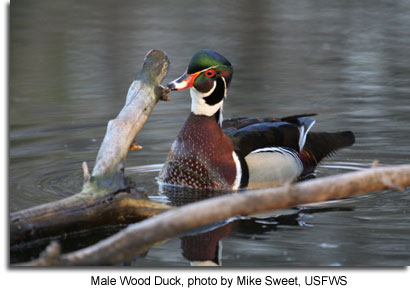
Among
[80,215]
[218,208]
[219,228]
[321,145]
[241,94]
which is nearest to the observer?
[218,208]

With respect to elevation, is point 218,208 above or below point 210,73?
below

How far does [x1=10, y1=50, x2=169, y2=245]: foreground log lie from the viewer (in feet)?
14.3

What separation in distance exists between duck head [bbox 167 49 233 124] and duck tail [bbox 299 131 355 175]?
2.82ft

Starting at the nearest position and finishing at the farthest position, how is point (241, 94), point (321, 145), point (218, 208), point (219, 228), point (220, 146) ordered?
1. point (218, 208)
2. point (219, 228)
3. point (220, 146)
4. point (321, 145)
5. point (241, 94)

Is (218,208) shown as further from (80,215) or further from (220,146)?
(220,146)

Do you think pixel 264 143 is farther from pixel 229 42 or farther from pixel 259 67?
pixel 229 42

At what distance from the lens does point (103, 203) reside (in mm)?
4574

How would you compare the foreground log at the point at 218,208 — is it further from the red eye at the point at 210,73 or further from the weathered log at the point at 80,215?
the red eye at the point at 210,73

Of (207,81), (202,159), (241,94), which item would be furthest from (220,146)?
(241,94)

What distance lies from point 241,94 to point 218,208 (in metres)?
5.88

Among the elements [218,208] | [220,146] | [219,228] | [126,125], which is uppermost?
[126,125]

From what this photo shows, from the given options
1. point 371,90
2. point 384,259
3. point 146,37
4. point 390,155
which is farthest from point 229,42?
point 384,259

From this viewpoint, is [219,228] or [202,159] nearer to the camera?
[219,228]

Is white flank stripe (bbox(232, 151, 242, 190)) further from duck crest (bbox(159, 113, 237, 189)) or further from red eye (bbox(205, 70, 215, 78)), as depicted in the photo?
red eye (bbox(205, 70, 215, 78))
